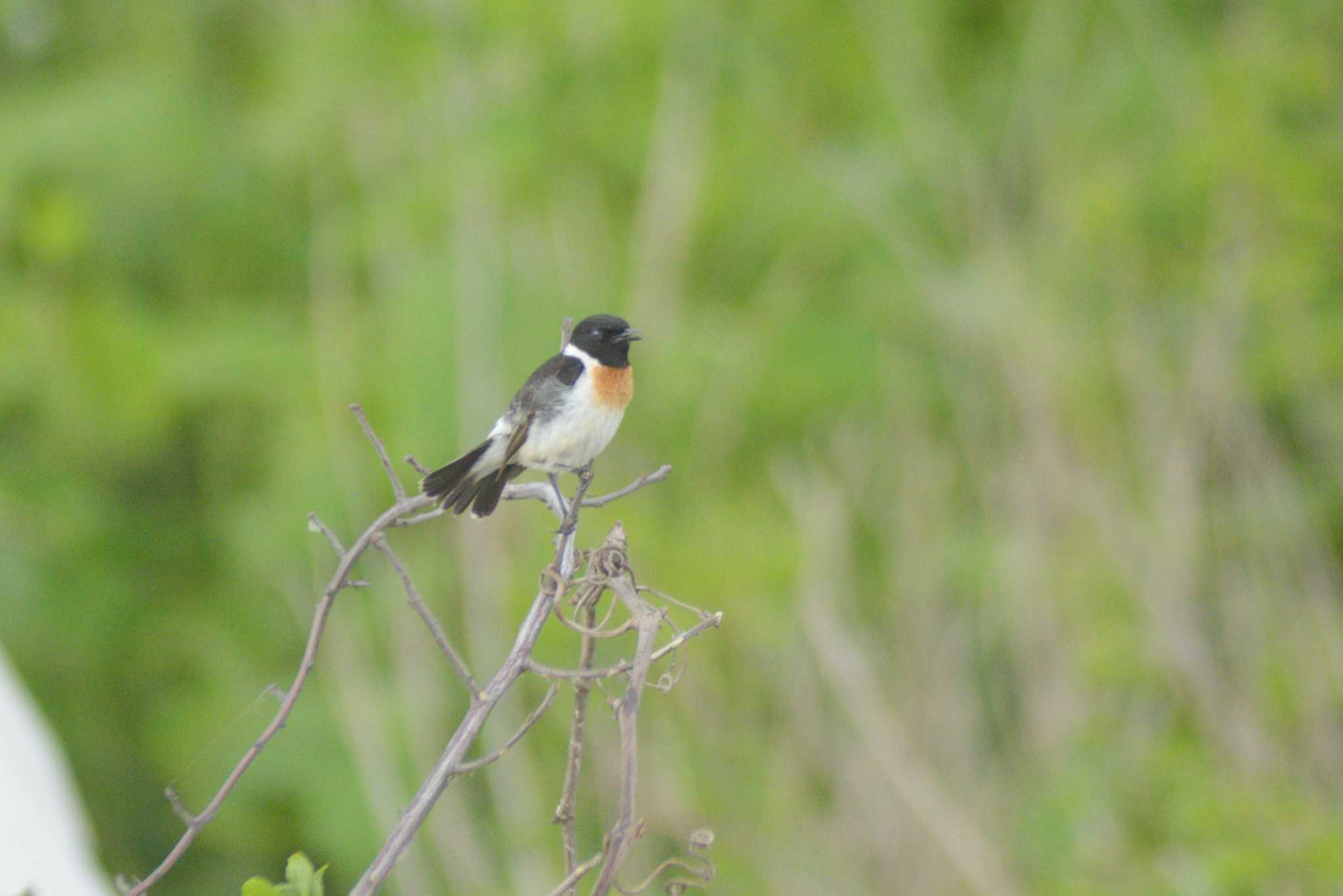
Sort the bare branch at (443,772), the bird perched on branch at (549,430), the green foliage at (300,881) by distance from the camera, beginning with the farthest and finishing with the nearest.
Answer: the bird perched on branch at (549,430)
the green foliage at (300,881)
the bare branch at (443,772)

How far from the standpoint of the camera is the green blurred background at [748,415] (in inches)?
184

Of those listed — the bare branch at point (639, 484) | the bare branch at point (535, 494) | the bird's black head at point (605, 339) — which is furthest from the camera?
the bird's black head at point (605, 339)

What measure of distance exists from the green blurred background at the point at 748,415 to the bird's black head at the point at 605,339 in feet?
5.92

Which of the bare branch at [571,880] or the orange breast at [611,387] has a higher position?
the orange breast at [611,387]

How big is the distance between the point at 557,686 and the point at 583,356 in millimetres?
1260

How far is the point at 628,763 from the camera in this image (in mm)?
1191

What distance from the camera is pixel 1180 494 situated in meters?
4.78

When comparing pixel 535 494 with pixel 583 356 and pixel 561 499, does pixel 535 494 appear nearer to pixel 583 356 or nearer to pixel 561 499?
pixel 561 499

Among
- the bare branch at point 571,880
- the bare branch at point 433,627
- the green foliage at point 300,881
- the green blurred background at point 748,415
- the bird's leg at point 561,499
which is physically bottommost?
the green blurred background at point 748,415

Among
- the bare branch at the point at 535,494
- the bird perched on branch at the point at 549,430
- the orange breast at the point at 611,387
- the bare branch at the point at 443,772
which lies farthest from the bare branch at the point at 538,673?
the orange breast at the point at 611,387

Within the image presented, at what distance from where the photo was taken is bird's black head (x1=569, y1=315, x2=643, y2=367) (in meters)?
2.42

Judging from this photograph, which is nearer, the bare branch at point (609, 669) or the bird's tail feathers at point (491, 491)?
the bare branch at point (609, 669)

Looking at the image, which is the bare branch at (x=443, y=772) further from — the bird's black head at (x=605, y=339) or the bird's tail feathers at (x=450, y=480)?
the bird's black head at (x=605, y=339)

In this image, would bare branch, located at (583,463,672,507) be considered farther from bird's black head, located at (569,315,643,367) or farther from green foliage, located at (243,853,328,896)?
bird's black head, located at (569,315,643,367)
